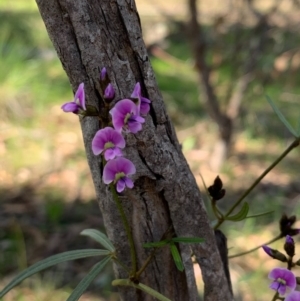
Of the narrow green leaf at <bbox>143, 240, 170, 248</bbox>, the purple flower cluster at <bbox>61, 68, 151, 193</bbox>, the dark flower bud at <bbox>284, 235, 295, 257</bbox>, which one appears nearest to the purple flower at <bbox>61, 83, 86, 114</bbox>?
the purple flower cluster at <bbox>61, 68, 151, 193</bbox>

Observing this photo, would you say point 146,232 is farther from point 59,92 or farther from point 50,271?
point 59,92

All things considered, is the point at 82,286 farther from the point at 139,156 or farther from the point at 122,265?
the point at 139,156

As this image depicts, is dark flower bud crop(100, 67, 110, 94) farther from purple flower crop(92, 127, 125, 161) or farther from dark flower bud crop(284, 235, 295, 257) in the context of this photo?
dark flower bud crop(284, 235, 295, 257)

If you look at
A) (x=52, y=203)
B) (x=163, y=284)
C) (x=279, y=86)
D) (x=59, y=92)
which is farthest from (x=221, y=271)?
(x=279, y=86)

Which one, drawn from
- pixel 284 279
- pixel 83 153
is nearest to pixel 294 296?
pixel 284 279

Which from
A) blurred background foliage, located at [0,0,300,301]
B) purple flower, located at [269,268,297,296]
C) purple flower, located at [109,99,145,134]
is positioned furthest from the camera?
blurred background foliage, located at [0,0,300,301]

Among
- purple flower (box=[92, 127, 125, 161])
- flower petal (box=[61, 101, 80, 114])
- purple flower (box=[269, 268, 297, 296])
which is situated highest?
flower petal (box=[61, 101, 80, 114])

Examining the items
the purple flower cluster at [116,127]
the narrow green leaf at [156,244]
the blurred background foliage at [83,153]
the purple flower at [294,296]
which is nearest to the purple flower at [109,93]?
the purple flower cluster at [116,127]
